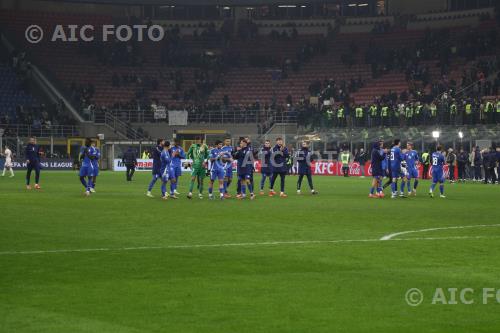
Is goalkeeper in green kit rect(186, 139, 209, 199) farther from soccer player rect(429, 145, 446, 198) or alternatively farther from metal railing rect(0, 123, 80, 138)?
metal railing rect(0, 123, 80, 138)

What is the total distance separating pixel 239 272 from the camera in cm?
1518

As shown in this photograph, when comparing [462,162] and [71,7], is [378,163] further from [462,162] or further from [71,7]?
[71,7]

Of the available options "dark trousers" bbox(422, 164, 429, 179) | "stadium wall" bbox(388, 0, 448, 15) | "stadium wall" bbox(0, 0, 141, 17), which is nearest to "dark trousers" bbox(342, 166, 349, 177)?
"dark trousers" bbox(422, 164, 429, 179)

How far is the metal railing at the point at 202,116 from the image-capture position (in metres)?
80.0

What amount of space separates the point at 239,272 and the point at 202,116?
6725 centimetres

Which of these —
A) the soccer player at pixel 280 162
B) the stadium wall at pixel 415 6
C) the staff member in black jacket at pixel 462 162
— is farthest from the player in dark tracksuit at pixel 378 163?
the stadium wall at pixel 415 6

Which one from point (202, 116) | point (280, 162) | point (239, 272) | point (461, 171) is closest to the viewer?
point (239, 272)

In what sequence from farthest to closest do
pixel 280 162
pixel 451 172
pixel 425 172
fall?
pixel 425 172 → pixel 451 172 → pixel 280 162

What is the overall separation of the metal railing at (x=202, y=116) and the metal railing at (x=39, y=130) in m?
3.09

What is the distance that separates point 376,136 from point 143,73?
99.2ft

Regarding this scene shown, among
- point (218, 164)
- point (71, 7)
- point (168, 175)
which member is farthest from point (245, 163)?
point (71, 7)

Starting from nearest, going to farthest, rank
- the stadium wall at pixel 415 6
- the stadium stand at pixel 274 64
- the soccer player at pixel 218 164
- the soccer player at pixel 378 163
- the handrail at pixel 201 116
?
the soccer player at pixel 218 164
the soccer player at pixel 378 163
the stadium stand at pixel 274 64
the handrail at pixel 201 116
the stadium wall at pixel 415 6

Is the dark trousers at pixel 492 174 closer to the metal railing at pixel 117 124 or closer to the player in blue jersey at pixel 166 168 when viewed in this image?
the player in blue jersey at pixel 166 168

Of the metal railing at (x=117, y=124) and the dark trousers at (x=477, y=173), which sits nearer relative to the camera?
the dark trousers at (x=477, y=173)
